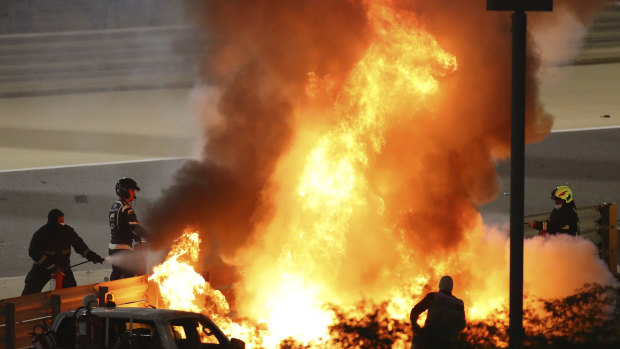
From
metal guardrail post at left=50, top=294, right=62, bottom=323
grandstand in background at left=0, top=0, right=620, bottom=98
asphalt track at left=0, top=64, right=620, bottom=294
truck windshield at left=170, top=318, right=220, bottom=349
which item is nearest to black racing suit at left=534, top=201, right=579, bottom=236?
asphalt track at left=0, top=64, right=620, bottom=294

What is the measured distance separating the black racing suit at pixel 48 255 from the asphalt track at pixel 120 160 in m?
2.88

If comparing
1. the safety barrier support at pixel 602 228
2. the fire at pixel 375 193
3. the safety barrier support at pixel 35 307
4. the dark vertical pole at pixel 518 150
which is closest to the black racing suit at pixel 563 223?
the safety barrier support at pixel 602 228

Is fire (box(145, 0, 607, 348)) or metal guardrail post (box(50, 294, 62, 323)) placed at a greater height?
fire (box(145, 0, 607, 348))

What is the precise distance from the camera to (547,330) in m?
7.97

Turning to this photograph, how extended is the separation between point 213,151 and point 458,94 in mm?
3028

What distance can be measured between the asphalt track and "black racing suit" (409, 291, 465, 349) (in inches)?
289

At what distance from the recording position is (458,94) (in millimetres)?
12641

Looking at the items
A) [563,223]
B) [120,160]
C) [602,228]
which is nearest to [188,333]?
[563,223]

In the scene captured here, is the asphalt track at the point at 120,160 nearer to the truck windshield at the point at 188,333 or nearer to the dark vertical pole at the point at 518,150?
the truck windshield at the point at 188,333

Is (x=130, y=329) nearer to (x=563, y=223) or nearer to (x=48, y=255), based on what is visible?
(x=48, y=255)

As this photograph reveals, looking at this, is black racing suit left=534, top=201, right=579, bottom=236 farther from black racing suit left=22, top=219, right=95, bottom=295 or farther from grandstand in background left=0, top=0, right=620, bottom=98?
grandstand in background left=0, top=0, right=620, bottom=98

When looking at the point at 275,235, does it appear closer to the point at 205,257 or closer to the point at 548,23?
the point at 205,257

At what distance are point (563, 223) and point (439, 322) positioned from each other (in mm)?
5990

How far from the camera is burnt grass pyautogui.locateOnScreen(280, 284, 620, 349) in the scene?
737 cm
